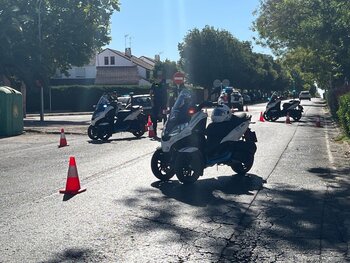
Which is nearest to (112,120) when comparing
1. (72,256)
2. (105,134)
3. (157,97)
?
(105,134)

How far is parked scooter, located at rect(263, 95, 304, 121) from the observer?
32.2 m

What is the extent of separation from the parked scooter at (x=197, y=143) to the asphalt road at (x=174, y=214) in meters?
0.29

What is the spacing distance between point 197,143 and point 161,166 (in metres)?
0.83

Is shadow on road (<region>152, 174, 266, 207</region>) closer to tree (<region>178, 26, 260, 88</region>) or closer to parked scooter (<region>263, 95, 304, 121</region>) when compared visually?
parked scooter (<region>263, 95, 304, 121</region>)

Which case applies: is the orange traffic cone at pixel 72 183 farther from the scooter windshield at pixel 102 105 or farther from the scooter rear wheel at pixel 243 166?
the scooter windshield at pixel 102 105

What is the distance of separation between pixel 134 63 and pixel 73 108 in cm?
3534

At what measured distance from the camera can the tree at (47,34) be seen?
40.0m

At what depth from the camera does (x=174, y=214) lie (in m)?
8.20

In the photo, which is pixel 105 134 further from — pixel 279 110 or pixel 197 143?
pixel 279 110

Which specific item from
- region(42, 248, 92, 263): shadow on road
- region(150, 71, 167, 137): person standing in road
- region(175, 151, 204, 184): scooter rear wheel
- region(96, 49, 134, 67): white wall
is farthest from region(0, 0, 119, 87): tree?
region(96, 49, 134, 67): white wall

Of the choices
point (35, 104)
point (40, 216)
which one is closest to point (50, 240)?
point (40, 216)

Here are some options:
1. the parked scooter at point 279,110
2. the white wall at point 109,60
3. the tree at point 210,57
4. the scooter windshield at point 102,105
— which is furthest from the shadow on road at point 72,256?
the white wall at point 109,60

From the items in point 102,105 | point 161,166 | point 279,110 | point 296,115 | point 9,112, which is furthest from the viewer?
point 296,115

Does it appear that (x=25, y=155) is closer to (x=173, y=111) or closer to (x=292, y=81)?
(x=173, y=111)
